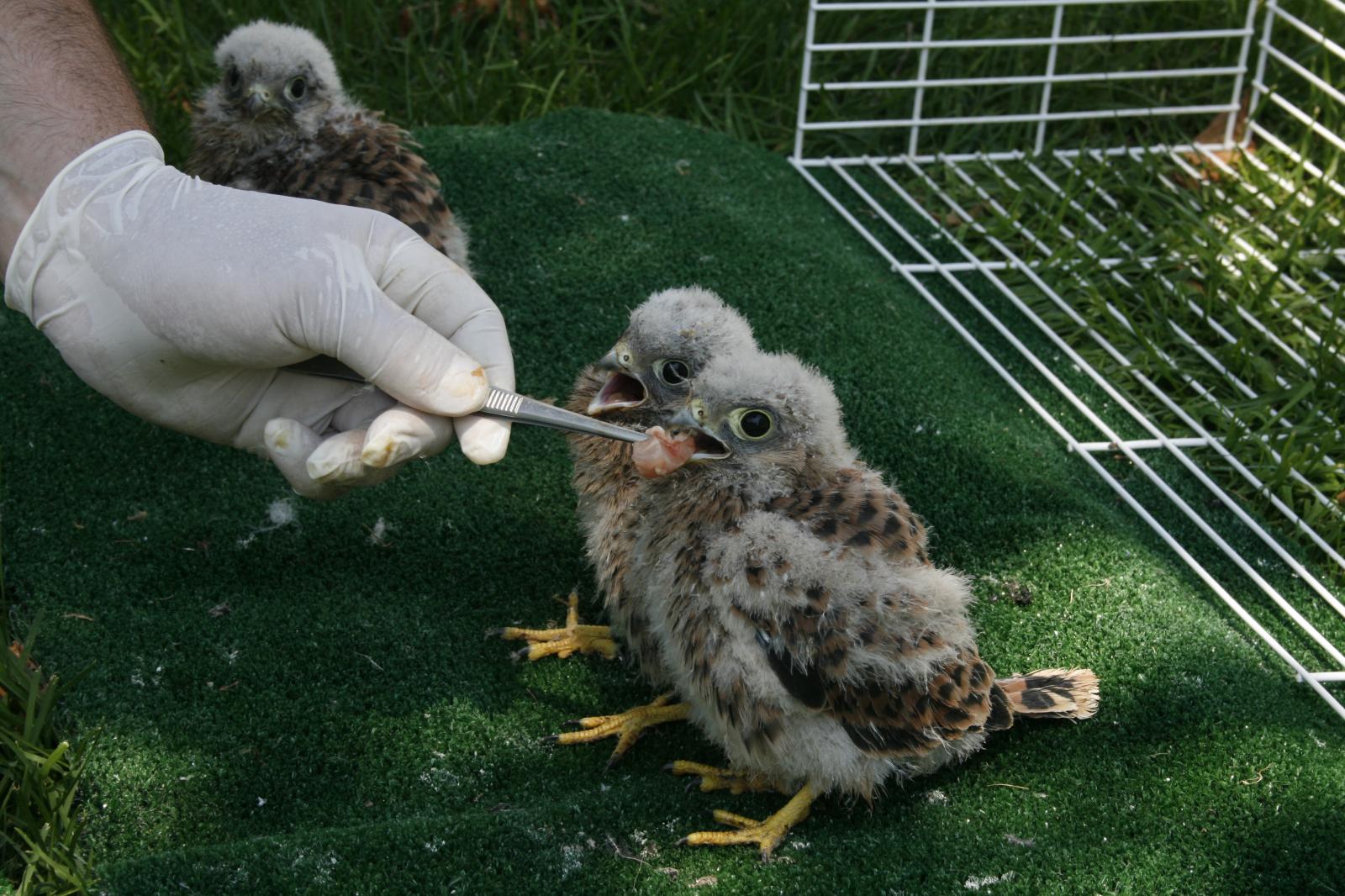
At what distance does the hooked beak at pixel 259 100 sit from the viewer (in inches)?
147

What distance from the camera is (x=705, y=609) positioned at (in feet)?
8.34

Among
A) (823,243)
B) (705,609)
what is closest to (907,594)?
(705,609)

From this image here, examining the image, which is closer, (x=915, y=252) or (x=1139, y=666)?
(x=1139, y=666)

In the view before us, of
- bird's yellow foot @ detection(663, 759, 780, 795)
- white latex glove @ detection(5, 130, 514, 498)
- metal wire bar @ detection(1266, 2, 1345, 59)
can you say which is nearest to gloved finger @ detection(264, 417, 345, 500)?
white latex glove @ detection(5, 130, 514, 498)

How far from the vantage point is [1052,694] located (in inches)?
108

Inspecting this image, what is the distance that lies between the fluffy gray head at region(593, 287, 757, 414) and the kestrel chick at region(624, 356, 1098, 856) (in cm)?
29

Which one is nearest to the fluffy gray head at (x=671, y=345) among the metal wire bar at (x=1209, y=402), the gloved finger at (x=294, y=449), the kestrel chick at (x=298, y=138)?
the gloved finger at (x=294, y=449)

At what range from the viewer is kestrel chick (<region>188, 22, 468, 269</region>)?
3596 millimetres

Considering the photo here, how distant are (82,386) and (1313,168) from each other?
15.9 ft

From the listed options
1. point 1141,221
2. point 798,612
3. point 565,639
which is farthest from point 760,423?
point 1141,221

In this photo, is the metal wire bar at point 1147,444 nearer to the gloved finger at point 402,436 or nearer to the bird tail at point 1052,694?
the bird tail at point 1052,694

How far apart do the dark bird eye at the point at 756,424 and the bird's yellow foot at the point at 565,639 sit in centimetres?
77

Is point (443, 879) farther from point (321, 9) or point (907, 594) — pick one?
point (321, 9)

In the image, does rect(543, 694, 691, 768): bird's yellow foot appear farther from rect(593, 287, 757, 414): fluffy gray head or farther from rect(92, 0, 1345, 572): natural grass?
rect(92, 0, 1345, 572): natural grass
